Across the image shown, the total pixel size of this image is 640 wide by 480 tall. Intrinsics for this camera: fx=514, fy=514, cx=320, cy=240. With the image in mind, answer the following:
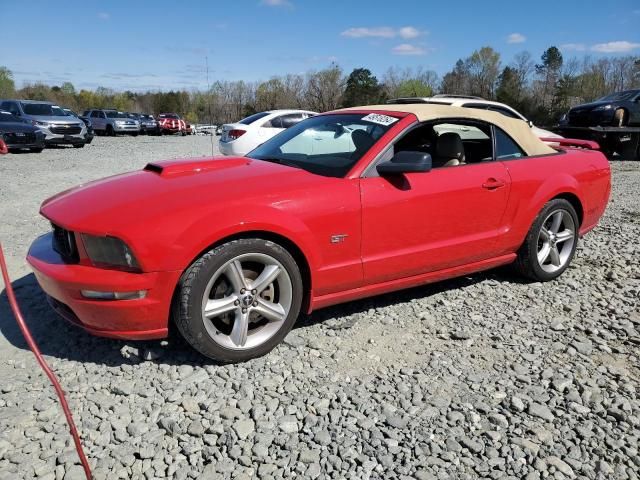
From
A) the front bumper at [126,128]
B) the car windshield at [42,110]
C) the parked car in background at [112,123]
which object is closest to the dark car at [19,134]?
the car windshield at [42,110]

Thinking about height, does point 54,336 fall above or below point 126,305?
below

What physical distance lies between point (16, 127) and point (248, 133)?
883 cm

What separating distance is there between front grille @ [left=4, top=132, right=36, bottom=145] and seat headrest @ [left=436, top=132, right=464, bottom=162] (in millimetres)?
15821

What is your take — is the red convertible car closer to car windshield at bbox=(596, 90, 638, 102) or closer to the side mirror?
the side mirror

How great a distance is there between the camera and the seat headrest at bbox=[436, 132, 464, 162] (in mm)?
3968

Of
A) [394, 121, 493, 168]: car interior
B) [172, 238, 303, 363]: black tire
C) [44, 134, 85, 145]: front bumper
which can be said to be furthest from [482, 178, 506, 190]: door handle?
[44, 134, 85, 145]: front bumper

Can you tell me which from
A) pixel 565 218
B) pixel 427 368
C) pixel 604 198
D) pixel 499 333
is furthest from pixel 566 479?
pixel 604 198

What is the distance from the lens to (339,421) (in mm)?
2527

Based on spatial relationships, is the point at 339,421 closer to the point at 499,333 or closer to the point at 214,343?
the point at 214,343

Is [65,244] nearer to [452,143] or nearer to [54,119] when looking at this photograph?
[452,143]

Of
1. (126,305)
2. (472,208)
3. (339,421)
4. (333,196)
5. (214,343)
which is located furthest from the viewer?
(472,208)

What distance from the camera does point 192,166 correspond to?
11.4ft

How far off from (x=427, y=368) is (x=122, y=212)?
6.43ft

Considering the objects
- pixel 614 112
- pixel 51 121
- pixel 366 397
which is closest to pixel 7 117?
pixel 51 121
